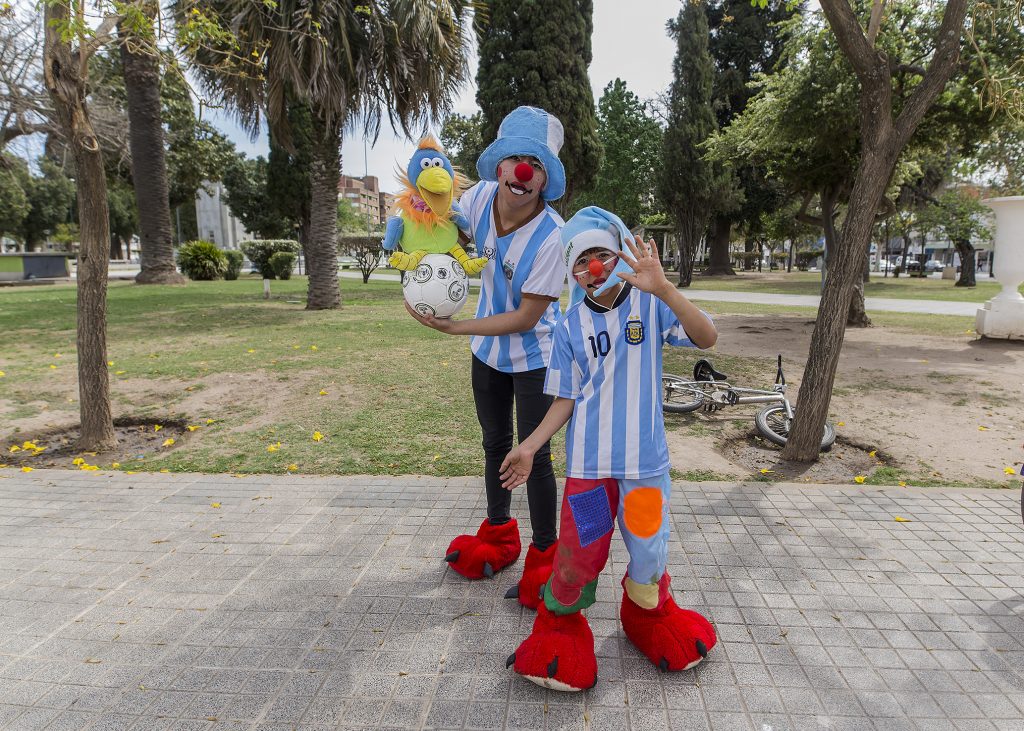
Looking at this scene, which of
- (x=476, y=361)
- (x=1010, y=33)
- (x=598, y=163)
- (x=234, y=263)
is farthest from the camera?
(x=234, y=263)

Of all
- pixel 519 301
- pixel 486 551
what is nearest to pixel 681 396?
pixel 486 551

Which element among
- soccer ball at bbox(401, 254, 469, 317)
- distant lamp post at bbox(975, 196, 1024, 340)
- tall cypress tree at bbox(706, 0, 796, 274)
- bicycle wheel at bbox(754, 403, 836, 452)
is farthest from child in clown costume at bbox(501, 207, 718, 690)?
tall cypress tree at bbox(706, 0, 796, 274)

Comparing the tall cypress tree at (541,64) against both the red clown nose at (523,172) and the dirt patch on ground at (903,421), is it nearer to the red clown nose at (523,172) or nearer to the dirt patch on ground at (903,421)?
the dirt patch on ground at (903,421)

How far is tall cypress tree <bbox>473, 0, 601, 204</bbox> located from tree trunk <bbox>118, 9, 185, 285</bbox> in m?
10.1

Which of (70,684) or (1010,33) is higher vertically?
(1010,33)

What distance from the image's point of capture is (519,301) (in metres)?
2.68

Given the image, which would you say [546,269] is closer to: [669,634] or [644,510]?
[644,510]

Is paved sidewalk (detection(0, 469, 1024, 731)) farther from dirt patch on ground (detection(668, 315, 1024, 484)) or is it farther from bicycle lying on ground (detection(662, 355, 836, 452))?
bicycle lying on ground (detection(662, 355, 836, 452))

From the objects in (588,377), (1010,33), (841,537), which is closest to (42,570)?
(588,377)

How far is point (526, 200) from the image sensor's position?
252 centimetres

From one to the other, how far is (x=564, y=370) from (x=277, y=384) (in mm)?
5633

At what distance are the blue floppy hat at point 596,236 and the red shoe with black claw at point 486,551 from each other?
154 cm

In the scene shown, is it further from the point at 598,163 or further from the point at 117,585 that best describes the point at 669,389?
the point at 598,163

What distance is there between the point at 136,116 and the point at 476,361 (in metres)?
18.5
